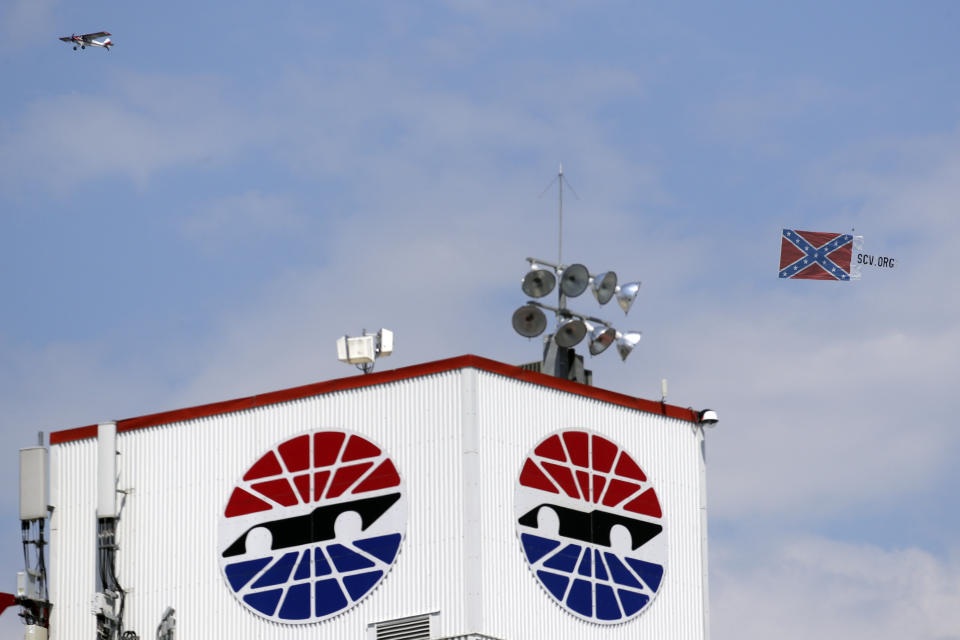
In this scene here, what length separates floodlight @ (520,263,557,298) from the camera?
8762 centimetres

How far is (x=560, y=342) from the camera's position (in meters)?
87.5

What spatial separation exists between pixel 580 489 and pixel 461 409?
5.21 meters

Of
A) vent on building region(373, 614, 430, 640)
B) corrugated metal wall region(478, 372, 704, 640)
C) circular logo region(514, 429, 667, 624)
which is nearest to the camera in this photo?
vent on building region(373, 614, 430, 640)

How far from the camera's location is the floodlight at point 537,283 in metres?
87.6

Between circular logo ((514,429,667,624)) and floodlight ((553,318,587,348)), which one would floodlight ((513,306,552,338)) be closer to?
floodlight ((553,318,587,348))

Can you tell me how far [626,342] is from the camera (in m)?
87.6

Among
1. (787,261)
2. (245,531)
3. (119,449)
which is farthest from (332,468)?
(787,261)

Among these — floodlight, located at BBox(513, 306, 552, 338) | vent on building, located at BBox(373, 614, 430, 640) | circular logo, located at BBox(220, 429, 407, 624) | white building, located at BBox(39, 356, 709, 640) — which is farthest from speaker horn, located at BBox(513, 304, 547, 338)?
vent on building, located at BBox(373, 614, 430, 640)

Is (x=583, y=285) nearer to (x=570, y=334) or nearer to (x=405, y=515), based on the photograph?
(x=570, y=334)

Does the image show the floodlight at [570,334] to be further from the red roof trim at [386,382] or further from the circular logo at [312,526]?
the circular logo at [312,526]

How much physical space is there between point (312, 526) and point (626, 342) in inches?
538

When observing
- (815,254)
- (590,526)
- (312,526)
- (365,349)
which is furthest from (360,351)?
(815,254)

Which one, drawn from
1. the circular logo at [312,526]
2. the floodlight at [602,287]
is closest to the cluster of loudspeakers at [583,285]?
the floodlight at [602,287]

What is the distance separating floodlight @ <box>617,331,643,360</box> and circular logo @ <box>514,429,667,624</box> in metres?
4.29
